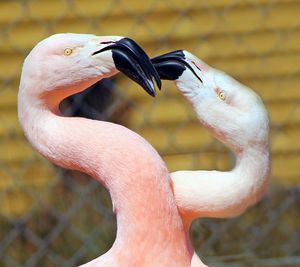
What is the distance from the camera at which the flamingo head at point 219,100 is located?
1.43 metres

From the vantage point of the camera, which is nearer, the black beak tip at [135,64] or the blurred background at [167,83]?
the black beak tip at [135,64]

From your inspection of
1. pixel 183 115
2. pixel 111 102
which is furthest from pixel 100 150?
pixel 183 115

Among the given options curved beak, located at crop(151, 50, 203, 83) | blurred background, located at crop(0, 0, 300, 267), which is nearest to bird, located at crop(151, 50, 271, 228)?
curved beak, located at crop(151, 50, 203, 83)

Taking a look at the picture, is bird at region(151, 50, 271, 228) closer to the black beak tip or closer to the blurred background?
the black beak tip

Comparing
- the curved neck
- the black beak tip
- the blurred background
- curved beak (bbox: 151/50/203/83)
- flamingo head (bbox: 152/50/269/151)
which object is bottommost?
the blurred background

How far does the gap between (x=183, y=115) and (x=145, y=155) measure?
10.8 ft

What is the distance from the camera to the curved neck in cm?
142

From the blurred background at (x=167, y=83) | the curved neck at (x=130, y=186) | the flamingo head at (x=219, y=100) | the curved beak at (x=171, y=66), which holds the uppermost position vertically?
the curved beak at (x=171, y=66)

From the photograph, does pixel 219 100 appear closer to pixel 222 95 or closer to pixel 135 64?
pixel 222 95

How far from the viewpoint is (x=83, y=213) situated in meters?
4.02

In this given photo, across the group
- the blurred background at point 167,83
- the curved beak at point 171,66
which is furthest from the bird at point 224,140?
the blurred background at point 167,83

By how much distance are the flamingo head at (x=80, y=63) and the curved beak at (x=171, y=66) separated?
6 cm

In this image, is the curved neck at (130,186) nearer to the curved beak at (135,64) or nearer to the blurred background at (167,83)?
the curved beak at (135,64)

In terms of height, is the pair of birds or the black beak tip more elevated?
the black beak tip
